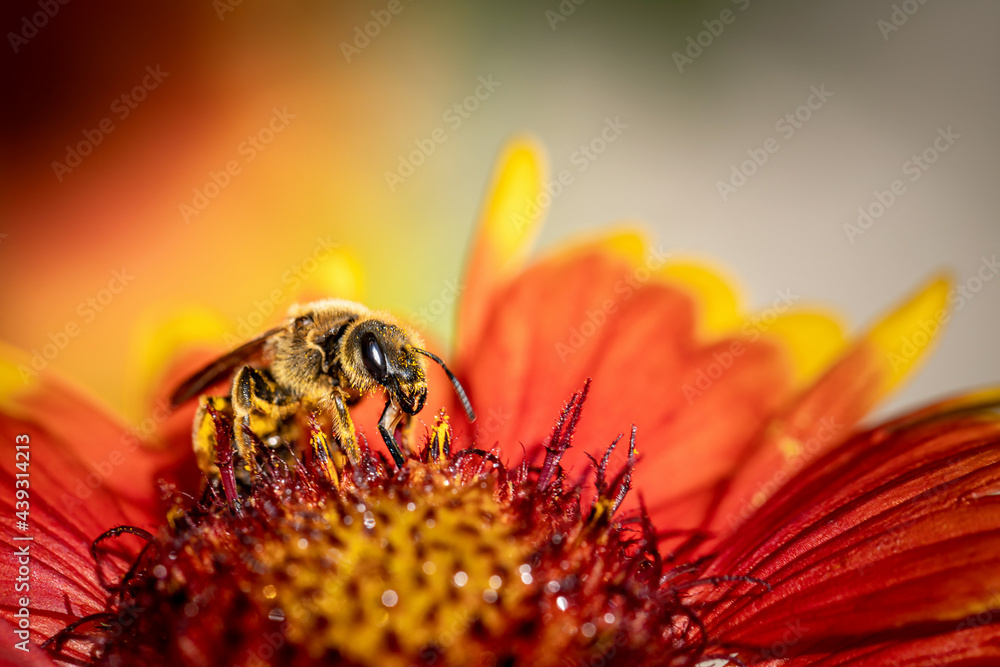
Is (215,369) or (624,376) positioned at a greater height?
(624,376)

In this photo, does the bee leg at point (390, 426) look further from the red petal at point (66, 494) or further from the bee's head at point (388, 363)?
the red petal at point (66, 494)

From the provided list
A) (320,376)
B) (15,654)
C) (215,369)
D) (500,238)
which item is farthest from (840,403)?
(15,654)

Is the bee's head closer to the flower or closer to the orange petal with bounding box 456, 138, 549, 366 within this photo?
the flower

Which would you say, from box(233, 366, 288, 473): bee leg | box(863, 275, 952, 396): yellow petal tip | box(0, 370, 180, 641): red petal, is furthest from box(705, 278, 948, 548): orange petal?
box(0, 370, 180, 641): red petal

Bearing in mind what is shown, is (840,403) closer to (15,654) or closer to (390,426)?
(390,426)

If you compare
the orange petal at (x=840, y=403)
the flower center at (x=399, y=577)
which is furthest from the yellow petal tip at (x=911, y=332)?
the flower center at (x=399, y=577)

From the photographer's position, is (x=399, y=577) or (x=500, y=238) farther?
(x=500, y=238)
